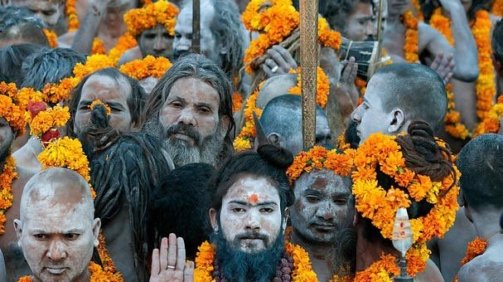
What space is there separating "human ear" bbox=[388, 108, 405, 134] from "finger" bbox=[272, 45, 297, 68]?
2044 mm

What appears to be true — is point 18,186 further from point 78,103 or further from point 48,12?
point 48,12

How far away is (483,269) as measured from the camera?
8336 millimetres

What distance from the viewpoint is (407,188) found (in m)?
7.93

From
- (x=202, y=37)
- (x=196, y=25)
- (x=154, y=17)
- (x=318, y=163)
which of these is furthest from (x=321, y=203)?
(x=154, y=17)

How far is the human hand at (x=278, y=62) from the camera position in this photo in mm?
10852

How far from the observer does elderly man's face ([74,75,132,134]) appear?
9711mm

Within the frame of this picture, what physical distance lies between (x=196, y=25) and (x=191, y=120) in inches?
51.4

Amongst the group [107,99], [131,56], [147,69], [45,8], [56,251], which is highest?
[45,8]

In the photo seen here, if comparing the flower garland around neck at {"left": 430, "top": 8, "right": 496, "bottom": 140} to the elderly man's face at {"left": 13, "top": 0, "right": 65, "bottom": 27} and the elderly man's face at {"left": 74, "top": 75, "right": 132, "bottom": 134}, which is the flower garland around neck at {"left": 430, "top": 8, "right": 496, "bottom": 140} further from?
the elderly man's face at {"left": 74, "top": 75, "right": 132, "bottom": 134}

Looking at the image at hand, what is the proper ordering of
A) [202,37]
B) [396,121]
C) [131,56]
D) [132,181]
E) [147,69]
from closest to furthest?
[132,181] → [396,121] → [147,69] → [202,37] → [131,56]

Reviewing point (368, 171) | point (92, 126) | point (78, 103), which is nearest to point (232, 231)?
point (368, 171)

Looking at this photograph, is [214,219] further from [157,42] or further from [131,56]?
[131,56]

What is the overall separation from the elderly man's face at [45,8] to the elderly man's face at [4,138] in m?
3.66

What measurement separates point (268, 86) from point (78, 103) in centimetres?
125
